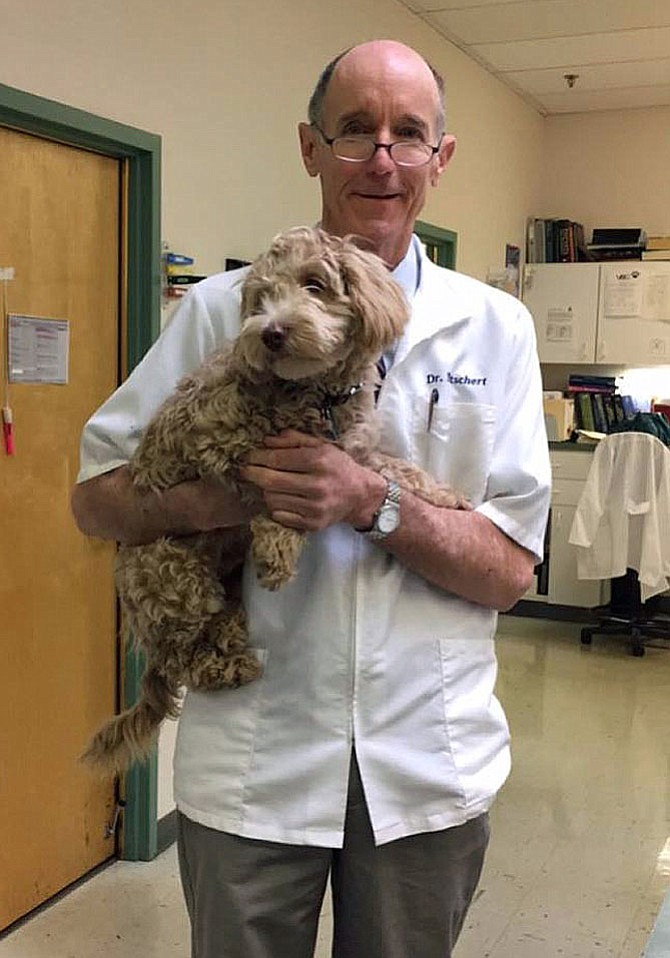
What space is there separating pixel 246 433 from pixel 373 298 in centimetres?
24

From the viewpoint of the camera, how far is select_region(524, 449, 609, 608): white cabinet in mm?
5863

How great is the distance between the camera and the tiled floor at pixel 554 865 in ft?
9.07

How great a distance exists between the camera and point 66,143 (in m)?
2.76

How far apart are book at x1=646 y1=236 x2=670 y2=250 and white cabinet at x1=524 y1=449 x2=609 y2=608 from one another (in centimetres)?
148

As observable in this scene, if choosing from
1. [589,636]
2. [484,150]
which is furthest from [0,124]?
[589,636]

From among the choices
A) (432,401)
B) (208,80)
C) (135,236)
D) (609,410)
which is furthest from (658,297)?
(432,401)

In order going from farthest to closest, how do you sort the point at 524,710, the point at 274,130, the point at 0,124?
1. the point at 524,710
2. the point at 274,130
3. the point at 0,124

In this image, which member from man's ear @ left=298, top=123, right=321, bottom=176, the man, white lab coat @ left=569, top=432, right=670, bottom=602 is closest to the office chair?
white lab coat @ left=569, top=432, right=670, bottom=602

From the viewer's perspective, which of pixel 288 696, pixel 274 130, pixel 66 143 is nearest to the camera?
pixel 288 696

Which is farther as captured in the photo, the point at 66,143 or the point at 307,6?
the point at 307,6

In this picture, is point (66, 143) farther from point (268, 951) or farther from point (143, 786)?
point (268, 951)

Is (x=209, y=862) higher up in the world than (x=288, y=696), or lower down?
lower down

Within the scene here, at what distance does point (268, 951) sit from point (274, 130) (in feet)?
9.32

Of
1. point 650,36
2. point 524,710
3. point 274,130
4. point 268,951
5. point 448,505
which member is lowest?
point 524,710
